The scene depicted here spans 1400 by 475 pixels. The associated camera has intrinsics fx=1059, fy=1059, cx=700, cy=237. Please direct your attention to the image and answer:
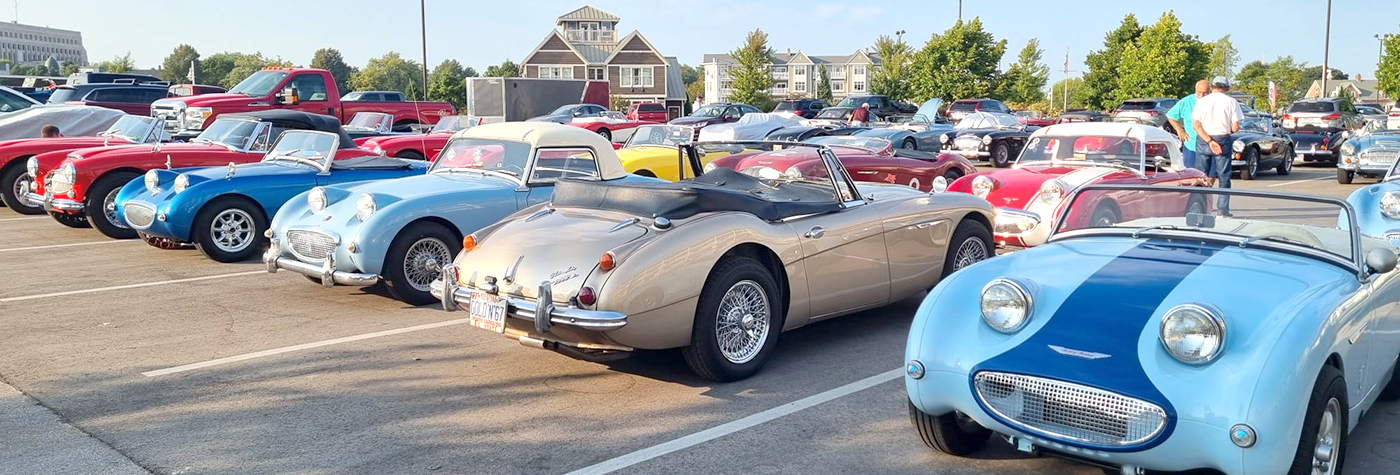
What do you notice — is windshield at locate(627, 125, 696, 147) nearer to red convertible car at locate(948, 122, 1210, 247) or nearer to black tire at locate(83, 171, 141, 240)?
red convertible car at locate(948, 122, 1210, 247)

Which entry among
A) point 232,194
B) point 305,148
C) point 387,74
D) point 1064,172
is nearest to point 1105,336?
point 1064,172

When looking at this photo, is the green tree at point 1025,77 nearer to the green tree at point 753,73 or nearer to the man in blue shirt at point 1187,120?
the green tree at point 753,73

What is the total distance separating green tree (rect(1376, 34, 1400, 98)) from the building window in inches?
1799

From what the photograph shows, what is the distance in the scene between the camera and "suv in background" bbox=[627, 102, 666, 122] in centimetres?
3793

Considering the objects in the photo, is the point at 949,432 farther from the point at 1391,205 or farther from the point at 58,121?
the point at 58,121

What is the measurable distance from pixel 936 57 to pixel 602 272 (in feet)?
145

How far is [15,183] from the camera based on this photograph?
45.3 ft

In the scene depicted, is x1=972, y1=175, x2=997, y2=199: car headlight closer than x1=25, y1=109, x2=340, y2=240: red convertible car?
Yes

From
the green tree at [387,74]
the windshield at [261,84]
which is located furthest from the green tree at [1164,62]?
the green tree at [387,74]

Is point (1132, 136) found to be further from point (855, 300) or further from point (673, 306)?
point (673, 306)

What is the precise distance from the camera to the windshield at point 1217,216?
4.53 meters

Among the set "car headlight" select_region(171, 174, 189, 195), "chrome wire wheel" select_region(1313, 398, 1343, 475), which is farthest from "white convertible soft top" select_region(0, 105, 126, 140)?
"chrome wire wheel" select_region(1313, 398, 1343, 475)

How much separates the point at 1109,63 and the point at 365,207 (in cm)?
4322

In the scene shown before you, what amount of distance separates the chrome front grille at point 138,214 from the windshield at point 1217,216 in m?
8.17
